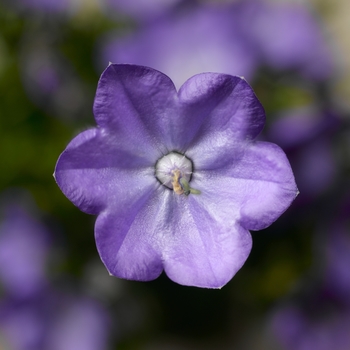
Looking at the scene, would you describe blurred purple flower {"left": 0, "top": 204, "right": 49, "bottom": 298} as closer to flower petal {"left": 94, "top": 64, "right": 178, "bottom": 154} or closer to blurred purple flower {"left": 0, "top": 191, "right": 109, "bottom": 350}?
blurred purple flower {"left": 0, "top": 191, "right": 109, "bottom": 350}

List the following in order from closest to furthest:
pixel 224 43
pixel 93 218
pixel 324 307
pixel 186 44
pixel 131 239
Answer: pixel 131 239 → pixel 93 218 → pixel 324 307 → pixel 224 43 → pixel 186 44

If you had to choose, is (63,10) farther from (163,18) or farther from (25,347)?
(25,347)

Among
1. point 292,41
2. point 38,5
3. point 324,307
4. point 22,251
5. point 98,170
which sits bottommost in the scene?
point 324,307

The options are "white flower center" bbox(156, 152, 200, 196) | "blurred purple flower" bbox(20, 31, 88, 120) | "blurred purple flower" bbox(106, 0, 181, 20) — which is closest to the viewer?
"white flower center" bbox(156, 152, 200, 196)

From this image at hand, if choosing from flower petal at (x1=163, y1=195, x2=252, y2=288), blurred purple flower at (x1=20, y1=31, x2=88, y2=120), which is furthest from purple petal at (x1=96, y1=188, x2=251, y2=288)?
blurred purple flower at (x1=20, y1=31, x2=88, y2=120)

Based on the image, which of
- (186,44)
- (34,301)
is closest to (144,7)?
(186,44)

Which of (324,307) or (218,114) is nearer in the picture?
(218,114)

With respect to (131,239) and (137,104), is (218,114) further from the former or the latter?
(131,239)

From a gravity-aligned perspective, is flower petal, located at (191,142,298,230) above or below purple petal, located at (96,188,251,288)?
above

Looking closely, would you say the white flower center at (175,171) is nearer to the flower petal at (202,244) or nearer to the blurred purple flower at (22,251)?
the flower petal at (202,244)
